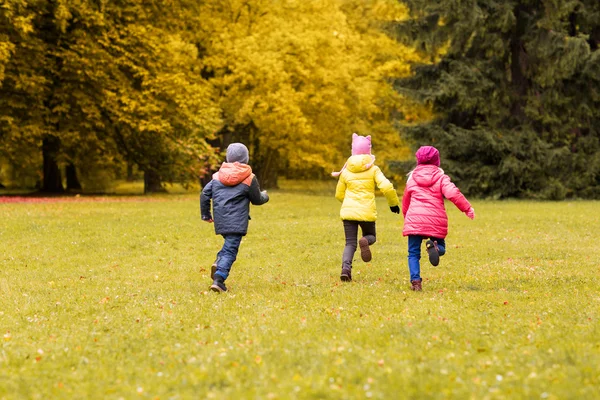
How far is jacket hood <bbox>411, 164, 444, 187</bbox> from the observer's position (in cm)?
949

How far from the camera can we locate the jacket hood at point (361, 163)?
10297 mm

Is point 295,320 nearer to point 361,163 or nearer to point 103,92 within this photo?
point 361,163

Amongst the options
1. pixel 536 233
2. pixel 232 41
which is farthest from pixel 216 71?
pixel 536 233

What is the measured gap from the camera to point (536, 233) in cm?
1753

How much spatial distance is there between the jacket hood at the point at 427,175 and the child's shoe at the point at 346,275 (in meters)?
1.93

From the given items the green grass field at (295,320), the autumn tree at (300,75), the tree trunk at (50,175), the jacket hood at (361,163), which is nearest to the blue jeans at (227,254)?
the green grass field at (295,320)

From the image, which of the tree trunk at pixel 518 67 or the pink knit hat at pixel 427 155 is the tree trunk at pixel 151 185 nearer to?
the tree trunk at pixel 518 67

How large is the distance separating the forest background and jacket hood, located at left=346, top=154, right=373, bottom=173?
19.7 metres

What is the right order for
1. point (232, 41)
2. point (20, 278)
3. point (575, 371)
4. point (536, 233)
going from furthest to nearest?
point (232, 41) → point (536, 233) → point (20, 278) → point (575, 371)

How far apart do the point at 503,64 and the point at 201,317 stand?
2700 centimetres

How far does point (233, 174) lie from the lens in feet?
31.8

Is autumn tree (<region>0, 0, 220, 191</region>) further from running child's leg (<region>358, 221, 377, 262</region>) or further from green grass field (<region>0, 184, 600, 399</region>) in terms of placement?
running child's leg (<region>358, 221, 377, 262</region>)

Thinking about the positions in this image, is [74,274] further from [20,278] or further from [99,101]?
[99,101]

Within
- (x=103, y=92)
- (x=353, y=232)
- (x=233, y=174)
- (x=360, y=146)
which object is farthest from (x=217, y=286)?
(x=103, y=92)
